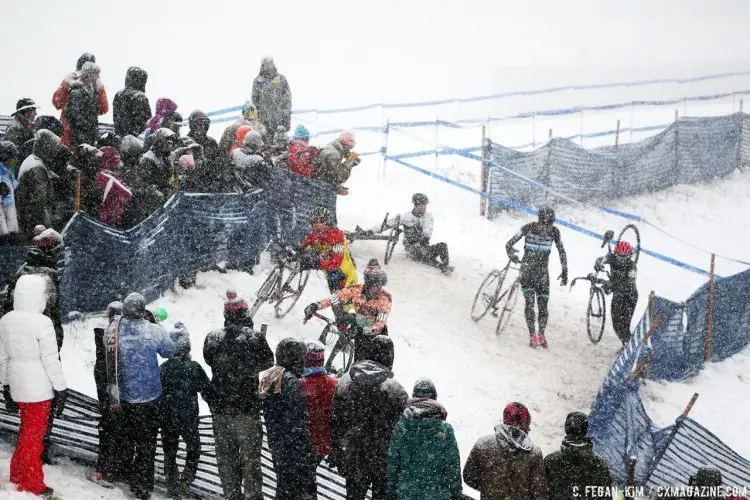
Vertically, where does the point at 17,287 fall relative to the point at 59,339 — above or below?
above

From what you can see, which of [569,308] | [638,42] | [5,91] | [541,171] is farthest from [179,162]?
[638,42]

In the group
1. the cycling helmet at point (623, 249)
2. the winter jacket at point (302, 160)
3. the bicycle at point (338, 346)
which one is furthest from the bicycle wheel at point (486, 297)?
the winter jacket at point (302, 160)

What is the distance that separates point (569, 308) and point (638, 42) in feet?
173

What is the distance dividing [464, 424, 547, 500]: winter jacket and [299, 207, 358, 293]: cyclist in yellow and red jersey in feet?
15.9

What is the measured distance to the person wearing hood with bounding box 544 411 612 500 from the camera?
553 centimetres

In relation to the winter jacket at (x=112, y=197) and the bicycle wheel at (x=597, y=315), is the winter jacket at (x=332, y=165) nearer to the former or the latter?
the winter jacket at (x=112, y=197)

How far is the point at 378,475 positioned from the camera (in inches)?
238

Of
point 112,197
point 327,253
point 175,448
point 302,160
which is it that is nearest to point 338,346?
point 327,253

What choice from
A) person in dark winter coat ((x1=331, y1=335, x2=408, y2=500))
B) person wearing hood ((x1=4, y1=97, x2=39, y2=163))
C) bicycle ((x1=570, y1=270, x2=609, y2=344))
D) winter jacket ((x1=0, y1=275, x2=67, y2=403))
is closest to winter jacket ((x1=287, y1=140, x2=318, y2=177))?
person wearing hood ((x1=4, y1=97, x2=39, y2=163))

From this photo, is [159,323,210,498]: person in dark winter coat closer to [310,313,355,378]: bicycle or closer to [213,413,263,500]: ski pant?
[213,413,263,500]: ski pant

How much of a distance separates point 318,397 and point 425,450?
3.37 feet

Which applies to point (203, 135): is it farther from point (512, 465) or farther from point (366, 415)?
point (512, 465)

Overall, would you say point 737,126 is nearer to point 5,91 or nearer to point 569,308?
point 569,308

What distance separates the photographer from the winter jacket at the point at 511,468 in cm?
536
